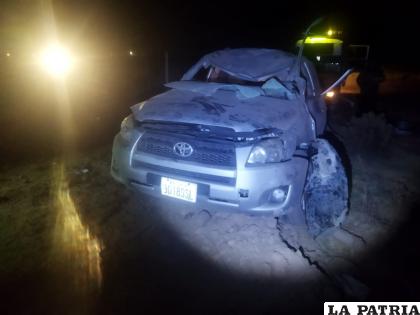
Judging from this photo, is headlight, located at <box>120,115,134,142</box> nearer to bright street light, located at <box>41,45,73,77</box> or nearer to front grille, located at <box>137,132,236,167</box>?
front grille, located at <box>137,132,236,167</box>

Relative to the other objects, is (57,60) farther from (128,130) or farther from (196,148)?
(196,148)

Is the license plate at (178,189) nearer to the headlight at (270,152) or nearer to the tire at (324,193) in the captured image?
the headlight at (270,152)

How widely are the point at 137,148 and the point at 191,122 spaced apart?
1.92 feet

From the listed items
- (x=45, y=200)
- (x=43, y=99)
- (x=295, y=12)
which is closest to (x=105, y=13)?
(x=43, y=99)

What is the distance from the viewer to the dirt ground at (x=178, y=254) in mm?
2504

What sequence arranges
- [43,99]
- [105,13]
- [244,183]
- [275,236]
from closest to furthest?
[244,183], [275,236], [43,99], [105,13]

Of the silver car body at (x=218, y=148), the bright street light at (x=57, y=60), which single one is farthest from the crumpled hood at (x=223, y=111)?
the bright street light at (x=57, y=60)

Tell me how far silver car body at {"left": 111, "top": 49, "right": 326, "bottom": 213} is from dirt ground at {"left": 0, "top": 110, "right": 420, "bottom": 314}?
43 cm

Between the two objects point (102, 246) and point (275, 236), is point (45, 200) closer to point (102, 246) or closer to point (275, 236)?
point (102, 246)

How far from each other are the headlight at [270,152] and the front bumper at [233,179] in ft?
0.18

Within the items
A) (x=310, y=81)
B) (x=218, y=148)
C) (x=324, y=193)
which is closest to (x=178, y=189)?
(x=218, y=148)

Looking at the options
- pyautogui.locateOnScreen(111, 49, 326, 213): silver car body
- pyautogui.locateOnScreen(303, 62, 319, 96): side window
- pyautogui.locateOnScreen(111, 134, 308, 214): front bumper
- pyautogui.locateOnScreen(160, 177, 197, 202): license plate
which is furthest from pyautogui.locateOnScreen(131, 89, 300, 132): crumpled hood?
pyautogui.locateOnScreen(303, 62, 319, 96): side window

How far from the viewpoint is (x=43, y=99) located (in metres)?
8.52

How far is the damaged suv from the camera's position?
9.32ft
